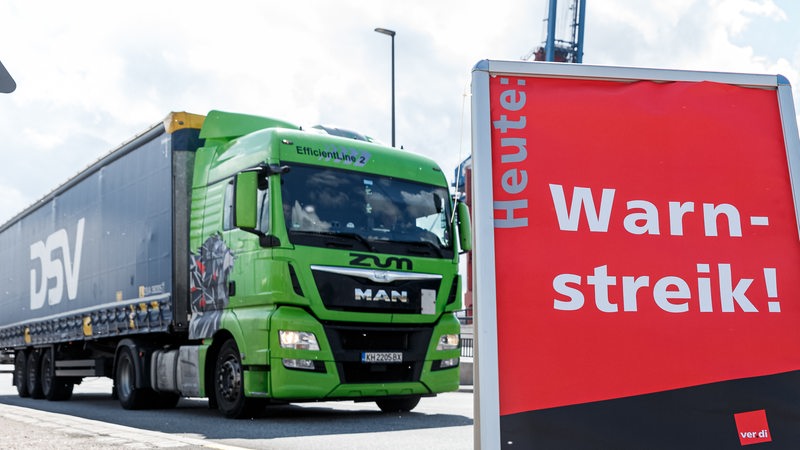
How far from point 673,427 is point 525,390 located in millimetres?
601

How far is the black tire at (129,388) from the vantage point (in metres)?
12.3

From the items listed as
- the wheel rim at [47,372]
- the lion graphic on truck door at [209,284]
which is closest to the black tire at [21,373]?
the wheel rim at [47,372]

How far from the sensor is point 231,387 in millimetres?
10016

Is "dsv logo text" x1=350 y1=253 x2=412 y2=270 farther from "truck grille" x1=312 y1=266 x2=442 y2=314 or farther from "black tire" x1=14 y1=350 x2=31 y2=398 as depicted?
"black tire" x1=14 y1=350 x2=31 y2=398

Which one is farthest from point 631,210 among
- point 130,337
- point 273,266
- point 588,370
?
point 130,337

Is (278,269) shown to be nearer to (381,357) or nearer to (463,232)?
(381,357)

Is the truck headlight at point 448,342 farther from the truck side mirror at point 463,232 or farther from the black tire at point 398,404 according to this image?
the black tire at point 398,404

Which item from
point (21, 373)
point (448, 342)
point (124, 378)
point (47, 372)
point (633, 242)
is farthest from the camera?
point (21, 373)

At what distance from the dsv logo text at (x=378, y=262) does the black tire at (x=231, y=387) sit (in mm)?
1600

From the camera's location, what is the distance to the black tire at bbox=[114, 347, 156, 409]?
12281 mm

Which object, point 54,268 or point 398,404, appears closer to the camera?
point 398,404

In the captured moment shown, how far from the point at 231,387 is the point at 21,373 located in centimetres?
1058

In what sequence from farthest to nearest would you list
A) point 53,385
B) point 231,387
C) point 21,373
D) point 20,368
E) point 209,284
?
1. point 20,368
2. point 21,373
3. point 53,385
4. point 209,284
5. point 231,387

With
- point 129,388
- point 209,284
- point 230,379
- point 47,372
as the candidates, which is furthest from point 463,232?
point 47,372
